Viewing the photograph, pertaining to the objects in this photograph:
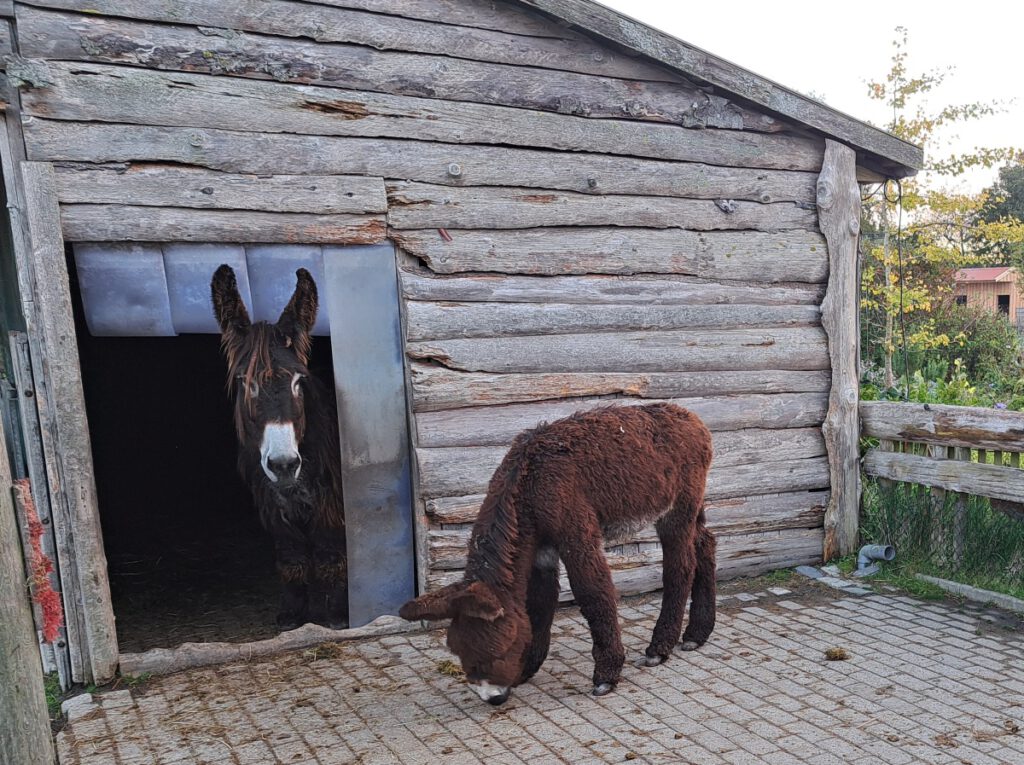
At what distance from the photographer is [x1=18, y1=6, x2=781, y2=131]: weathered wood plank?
4.60 m

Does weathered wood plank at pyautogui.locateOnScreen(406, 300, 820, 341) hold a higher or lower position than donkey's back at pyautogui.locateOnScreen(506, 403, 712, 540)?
higher

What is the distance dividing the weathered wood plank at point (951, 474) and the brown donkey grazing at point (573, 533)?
8.13ft

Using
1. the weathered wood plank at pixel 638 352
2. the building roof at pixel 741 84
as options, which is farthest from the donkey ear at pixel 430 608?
the building roof at pixel 741 84

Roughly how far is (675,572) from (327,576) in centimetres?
254

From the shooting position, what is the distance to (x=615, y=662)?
4.43 metres

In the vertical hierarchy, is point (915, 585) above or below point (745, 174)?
below

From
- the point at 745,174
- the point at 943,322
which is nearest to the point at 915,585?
the point at 745,174

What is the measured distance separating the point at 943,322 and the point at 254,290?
15762 millimetres

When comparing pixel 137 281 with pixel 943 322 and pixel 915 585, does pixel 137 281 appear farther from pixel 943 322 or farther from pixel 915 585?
pixel 943 322

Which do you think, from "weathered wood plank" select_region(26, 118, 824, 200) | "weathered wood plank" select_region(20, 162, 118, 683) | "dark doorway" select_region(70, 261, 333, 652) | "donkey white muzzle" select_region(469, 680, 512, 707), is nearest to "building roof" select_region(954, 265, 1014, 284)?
"weathered wood plank" select_region(26, 118, 824, 200)

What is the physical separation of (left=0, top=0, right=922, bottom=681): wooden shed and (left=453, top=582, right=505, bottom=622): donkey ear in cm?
163

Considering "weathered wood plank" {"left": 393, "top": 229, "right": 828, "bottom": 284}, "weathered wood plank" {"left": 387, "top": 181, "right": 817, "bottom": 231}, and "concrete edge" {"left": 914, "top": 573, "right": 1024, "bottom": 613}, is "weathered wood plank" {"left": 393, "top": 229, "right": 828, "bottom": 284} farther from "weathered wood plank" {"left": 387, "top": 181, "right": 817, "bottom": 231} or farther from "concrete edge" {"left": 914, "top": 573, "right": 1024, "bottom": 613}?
"concrete edge" {"left": 914, "top": 573, "right": 1024, "bottom": 613}

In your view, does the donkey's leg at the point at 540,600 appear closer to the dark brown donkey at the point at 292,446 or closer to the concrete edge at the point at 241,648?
the concrete edge at the point at 241,648

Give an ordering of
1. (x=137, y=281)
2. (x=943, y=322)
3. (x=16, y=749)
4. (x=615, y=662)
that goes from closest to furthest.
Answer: (x=16, y=749), (x=615, y=662), (x=137, y=281), (x=943, y=322)
